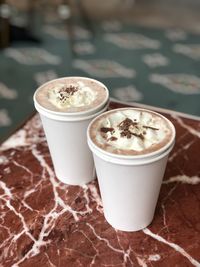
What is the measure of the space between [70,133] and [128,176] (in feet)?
0.61

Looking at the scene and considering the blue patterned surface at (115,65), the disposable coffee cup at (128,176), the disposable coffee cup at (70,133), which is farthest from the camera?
the blue patterned surface at (115,65)

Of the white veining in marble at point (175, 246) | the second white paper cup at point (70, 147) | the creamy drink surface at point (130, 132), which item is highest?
the creamy drink surface at point (130, 132)

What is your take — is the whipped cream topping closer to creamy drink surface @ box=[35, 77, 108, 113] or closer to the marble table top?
creamy drink surface @ box=[35, 77, 108, 113]

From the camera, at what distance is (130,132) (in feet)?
2.39

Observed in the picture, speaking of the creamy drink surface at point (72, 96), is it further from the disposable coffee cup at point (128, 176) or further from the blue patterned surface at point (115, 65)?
the blue patterned surface at point (115, 65)

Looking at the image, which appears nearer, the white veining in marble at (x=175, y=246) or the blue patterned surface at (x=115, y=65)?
the white veining in marble at (x=175, y=246)

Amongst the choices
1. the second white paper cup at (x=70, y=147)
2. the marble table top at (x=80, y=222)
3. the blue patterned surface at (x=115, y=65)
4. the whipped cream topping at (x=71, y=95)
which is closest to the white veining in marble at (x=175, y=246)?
the marble table top at (x=80, y=222)

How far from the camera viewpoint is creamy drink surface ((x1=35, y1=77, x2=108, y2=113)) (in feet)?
2.66

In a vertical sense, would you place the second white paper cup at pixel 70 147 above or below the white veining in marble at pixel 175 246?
above

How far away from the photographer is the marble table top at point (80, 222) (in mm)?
750

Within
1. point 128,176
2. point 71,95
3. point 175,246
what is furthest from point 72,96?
point 175,246

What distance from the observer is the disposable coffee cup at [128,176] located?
2.23 ft

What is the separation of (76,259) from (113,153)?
235mm

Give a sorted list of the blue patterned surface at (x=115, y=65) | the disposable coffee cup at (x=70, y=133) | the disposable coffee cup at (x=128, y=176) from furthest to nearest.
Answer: the blue patterned surface at (x=115, y=65)
the disposable coffee cup at (x=70, y=133)
the disposable coffee cup at (x=128, y=176)
